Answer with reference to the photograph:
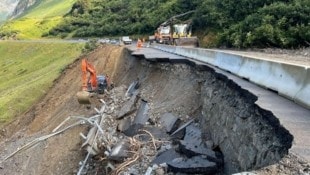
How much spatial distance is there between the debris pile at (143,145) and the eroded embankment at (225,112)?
37 centimetres

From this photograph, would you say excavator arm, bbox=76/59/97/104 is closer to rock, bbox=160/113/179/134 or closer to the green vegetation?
rock, bbox=160/113/179/134

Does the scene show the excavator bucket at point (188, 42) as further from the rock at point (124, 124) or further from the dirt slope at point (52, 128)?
the rock at point (124, 124)

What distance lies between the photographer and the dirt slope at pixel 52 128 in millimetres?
17938

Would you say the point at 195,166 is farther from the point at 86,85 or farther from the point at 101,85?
the point at 86,85

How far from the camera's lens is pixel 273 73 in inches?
408

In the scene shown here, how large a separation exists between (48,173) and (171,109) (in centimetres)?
578

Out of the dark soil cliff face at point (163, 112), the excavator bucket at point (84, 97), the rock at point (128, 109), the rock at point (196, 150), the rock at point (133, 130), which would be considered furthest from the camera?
the excavator bucket at point (84, 97)

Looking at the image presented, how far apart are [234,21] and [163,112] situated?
19.9 meters

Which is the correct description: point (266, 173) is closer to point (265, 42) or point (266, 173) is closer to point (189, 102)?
point (189, 102)

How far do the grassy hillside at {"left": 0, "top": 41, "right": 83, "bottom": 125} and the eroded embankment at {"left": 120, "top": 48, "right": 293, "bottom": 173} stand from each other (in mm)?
13632

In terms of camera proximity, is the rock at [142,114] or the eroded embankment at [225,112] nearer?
the eroded embankment at [225,112]

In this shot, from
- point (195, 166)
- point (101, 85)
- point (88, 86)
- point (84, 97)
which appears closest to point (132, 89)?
point (84, 97)

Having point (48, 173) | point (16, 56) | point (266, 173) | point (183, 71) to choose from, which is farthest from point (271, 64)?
point (16, 56)

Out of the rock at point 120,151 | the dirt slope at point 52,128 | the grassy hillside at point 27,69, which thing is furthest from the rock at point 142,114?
the grassy hillside at point 27,69
